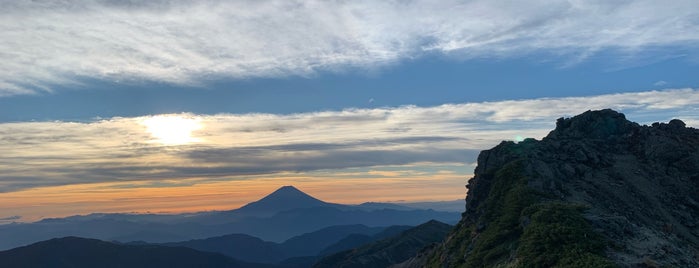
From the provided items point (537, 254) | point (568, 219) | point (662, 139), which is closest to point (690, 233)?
point (662, 139)

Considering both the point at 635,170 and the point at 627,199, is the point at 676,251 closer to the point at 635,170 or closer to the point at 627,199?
the point at 627,199

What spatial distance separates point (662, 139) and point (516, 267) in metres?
71.4

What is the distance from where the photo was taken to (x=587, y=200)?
78.5 m

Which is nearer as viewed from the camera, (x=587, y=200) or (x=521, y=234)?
(x=521, y=234)

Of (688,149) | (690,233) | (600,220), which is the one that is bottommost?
(690,233)

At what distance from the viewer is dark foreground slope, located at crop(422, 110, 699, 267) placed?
5175cm

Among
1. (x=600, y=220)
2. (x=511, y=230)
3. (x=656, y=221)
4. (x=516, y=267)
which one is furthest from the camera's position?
(x=656, y=221)

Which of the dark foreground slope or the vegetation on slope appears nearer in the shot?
the vegetation on slope

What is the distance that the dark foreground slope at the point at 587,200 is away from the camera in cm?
5175

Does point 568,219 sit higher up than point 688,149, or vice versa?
point 688,149

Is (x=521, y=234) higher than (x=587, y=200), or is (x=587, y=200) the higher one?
(x=587, y=200)

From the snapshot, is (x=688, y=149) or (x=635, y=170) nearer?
(x=635, y=170)

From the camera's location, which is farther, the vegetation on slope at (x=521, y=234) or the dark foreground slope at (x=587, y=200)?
the dark foreground slope at (x=587, y=200)

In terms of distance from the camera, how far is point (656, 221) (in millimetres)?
78625
